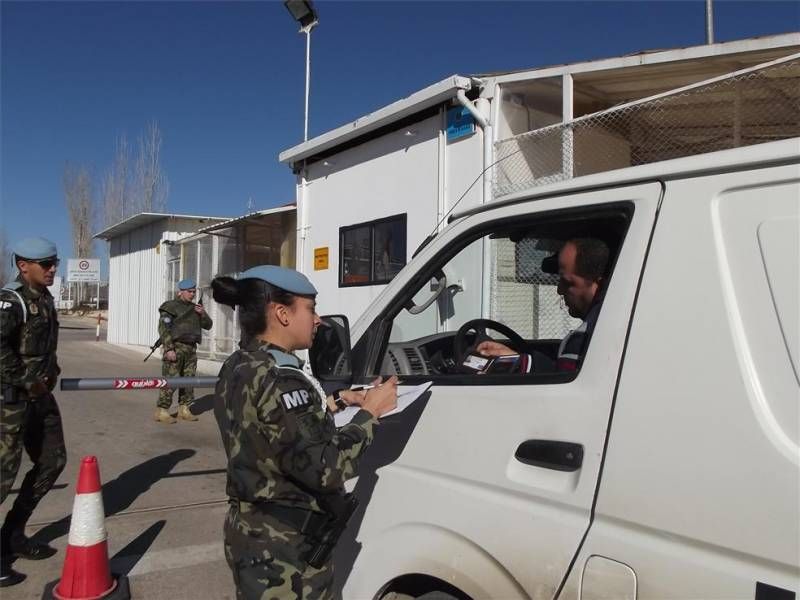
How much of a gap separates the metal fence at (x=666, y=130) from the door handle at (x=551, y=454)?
3.23 metres

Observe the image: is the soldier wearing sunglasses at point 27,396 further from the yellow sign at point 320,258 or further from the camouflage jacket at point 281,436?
the yellow sign at point 320,258

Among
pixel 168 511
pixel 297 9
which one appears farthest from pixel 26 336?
pixel 297 9

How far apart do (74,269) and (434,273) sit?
32273 millimetres

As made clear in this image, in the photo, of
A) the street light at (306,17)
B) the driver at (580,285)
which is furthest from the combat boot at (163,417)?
the driver at (580,285)

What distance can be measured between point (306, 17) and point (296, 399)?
28.6 ft

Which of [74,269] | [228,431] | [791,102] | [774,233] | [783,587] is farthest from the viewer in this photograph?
[74,269]

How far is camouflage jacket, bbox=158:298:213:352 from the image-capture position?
28.5 feet

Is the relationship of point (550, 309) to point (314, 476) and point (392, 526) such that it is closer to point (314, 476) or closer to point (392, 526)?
point (392, 526)

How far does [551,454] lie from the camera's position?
166cm

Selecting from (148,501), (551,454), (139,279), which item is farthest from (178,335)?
(139,279)

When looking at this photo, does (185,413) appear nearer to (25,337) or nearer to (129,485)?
(129,485)

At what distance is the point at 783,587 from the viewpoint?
1.25 meters

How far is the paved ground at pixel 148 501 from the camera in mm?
3861

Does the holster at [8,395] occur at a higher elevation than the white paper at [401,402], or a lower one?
lower
